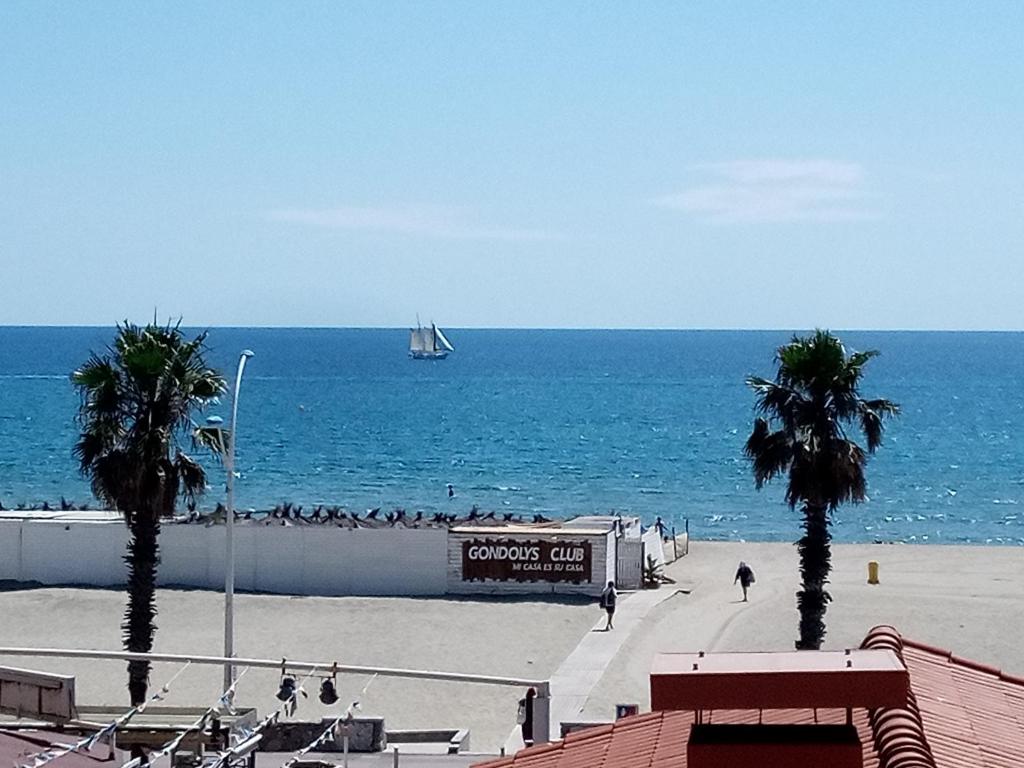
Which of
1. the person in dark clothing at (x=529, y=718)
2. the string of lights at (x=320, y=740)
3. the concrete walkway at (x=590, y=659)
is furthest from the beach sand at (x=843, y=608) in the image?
the string of lights at (x=320, y=740)

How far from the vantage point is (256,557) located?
46.2 meters

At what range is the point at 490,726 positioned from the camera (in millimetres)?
29172

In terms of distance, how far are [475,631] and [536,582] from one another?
19.7ft

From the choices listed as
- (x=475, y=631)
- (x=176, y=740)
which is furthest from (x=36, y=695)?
(x=475, y=631)

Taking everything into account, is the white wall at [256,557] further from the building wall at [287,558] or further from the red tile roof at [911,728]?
the red tile roof at [911,728]

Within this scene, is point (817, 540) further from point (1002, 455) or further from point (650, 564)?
point (1002, 455)

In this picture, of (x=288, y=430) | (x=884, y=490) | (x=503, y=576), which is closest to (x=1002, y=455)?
(x=884, y=490)

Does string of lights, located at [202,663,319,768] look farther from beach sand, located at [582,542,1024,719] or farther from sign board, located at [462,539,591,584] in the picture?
sign board, located at [462,539,591,584]

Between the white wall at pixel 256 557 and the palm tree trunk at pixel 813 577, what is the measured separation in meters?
16.3

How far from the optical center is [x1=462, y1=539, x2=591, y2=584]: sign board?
4509 centimetres

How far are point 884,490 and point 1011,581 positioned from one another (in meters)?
48.1

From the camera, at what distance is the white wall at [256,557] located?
45531 mm

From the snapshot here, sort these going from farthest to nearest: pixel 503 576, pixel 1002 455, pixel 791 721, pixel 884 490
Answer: pixel 1002 455 → pixel 884 490 → pixel 503 576 → pixel 791 721

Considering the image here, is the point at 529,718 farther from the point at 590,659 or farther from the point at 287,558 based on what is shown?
the point at 287,558
